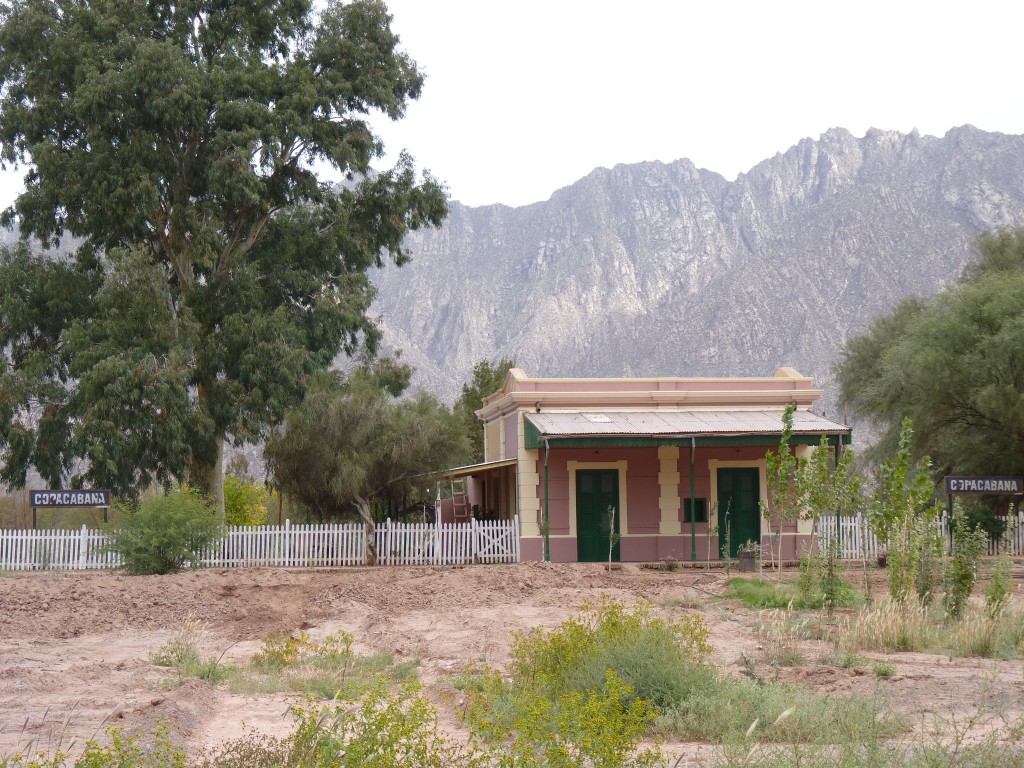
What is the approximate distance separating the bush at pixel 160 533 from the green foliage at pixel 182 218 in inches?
189

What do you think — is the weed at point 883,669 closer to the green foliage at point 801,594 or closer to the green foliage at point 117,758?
the green foliage at point 801,594

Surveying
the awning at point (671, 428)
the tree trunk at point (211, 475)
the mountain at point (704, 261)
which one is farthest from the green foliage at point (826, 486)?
the mountain at point (704, 261)

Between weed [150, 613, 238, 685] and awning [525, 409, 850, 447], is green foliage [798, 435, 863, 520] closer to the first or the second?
weed [150, 613, 238, 685]

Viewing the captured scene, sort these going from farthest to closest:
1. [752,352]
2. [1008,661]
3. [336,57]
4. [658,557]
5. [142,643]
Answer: [752,352]
[336,57]
[658,557]
[142,643]
[1008,661]

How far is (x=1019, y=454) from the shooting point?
98.9 feet

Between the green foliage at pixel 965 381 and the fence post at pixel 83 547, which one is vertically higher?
the green foliage at pixel 965 381

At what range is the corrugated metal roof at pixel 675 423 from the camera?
25.0 meters

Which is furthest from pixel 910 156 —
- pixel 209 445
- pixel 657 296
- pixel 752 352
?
pixel 209 445

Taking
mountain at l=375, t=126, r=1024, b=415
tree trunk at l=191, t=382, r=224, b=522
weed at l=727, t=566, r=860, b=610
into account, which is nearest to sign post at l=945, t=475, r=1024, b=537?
weed at l=727, t=566, r=860, b=610

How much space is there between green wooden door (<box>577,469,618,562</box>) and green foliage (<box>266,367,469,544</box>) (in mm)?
4973

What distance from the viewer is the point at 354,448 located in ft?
96.5

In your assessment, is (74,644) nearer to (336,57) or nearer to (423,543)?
(423,543)

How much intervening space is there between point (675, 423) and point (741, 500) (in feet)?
8.62

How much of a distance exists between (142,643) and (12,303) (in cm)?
1894
